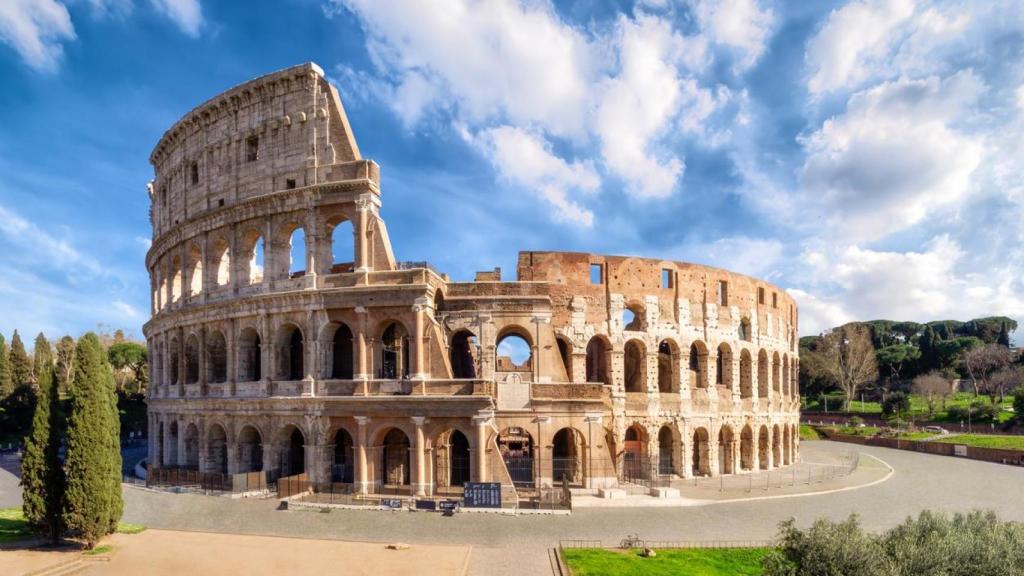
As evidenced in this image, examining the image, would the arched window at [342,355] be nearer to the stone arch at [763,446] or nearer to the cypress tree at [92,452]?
the cypress tree at [92,452]

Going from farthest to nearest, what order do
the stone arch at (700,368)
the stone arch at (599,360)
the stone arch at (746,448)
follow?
the stone arch at (746,448) → the stone arch at (700,368) → the stone arch at (599,360)

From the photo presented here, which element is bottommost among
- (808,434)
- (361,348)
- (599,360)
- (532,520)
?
(808,434)

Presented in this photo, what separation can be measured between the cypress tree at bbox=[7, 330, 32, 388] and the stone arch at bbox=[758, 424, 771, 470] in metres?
63.7

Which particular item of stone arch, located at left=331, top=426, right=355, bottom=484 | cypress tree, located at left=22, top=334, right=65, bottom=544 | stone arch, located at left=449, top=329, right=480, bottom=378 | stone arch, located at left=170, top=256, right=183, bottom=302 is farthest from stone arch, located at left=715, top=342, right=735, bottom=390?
stone arch, located at left=170, top=256, right=183, bottom=302

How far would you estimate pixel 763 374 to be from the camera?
134 feet

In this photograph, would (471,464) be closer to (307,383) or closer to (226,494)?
(307,383)

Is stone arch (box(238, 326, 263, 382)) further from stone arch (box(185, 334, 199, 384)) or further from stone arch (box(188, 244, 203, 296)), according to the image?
stone arch (box(188, 244, 203, 296))

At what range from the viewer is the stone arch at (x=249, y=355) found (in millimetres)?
31297

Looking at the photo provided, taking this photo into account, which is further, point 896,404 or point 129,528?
point 896,404

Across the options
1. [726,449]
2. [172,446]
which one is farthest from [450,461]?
[726,449]

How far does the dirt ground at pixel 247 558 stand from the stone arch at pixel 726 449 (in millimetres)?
21983

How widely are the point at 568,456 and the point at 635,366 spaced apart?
273 inches

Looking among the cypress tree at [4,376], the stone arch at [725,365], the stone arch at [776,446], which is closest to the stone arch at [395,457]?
the stone arch at [725,365]

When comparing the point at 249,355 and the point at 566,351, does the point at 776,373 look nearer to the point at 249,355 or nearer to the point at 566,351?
the point at 566,351
